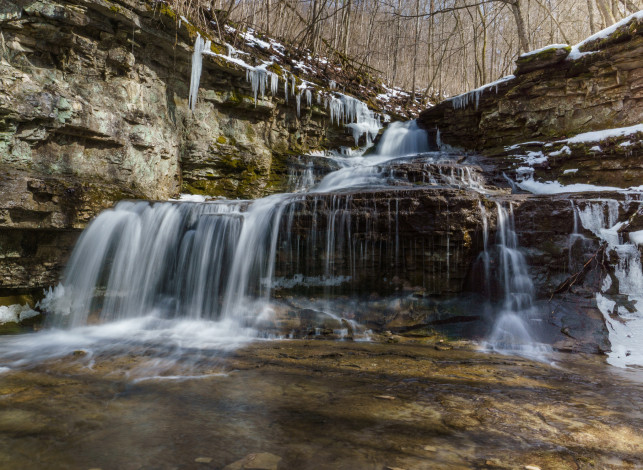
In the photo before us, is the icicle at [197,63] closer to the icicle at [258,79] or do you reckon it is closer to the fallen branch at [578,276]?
the icicle at [258,79]

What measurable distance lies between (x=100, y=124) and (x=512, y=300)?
789cm

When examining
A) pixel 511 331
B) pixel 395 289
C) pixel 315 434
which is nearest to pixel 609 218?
pixel 511 331

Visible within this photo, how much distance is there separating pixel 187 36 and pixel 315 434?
8.65 m

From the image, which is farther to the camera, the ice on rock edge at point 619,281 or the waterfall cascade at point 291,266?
the waterfall cascade at point 291,266

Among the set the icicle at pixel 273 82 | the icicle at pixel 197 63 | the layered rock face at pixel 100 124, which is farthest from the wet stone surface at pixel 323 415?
the icicle at pixel 273 82

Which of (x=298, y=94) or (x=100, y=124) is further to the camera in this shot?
(x=298, y=94)

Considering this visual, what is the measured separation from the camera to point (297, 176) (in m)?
10.3

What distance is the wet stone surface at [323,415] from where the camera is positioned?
6.56ft

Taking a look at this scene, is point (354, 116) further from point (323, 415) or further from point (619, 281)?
point (323, 415)

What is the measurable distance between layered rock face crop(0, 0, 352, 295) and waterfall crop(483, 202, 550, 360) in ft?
20.4

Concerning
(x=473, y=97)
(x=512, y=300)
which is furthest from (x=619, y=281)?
(x=473, y=97)

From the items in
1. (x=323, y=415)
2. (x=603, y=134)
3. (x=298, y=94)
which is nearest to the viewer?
(x=323, y=415)

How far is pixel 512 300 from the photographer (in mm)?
5297

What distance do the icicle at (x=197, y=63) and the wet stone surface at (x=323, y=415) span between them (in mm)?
6892
